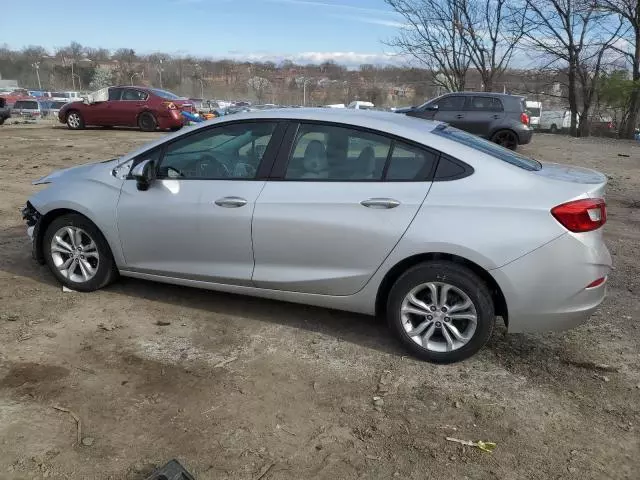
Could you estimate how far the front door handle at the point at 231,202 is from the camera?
3885 mm

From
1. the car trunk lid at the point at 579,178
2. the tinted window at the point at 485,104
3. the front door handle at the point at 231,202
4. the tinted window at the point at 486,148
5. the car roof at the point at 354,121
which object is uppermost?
the tinted window at the point at 485,104

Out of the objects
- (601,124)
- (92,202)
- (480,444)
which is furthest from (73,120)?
(601,124)

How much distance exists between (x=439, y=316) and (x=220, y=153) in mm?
1981

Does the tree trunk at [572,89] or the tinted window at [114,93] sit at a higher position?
the tree trunk at [572,89]

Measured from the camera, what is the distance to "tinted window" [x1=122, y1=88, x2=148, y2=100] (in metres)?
18.2

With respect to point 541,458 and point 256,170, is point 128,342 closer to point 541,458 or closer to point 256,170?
point 256,170

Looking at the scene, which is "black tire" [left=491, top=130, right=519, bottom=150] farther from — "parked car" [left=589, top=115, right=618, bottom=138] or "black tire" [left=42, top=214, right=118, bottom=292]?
"parked car" [left=589, top=115, right=618, bottom=138]

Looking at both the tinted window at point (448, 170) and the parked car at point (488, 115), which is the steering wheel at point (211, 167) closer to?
the tinted window at point (448, 170)

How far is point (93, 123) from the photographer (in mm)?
19016

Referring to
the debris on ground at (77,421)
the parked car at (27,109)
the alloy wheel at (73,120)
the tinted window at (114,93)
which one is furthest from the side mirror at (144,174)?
the parked car at (27,109)

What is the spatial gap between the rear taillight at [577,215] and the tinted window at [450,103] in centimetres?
1293

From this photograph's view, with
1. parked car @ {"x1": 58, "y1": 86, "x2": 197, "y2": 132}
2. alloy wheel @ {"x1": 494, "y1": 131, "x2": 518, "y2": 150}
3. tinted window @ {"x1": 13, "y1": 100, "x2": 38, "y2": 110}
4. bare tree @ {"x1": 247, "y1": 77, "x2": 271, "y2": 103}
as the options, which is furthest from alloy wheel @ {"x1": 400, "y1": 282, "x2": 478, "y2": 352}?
bare tree @ {"x1": 247, "y1": 77, "x2": 271, "y2": 103}

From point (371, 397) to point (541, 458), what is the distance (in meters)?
0.93

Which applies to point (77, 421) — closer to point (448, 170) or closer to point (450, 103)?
point (448, 170)
